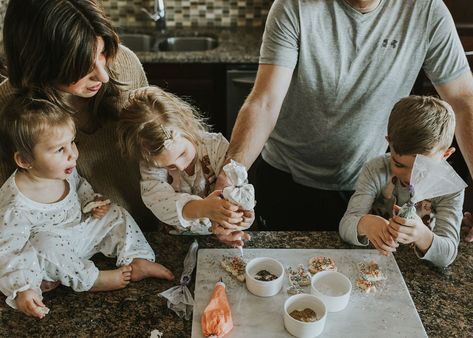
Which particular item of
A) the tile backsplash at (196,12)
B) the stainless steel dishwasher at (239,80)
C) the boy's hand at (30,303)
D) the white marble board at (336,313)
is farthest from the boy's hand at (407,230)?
the tile backsplash at (196,12)

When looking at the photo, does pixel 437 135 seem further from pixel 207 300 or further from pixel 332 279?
pixel 207 300

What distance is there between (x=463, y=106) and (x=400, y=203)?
1.30 ft

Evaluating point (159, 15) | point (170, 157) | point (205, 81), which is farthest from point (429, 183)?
point (159, 15)

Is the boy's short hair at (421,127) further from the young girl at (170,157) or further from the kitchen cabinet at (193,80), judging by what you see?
the kitchen cabinet at (193,80)

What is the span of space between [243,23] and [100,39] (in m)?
2.34

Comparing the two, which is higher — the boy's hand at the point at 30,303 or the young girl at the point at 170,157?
the young girl at the point at 170,157

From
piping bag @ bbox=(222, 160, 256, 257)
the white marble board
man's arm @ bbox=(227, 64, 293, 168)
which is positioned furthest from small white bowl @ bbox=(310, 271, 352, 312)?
man's arm @ bbox=(227, 64, 293, 168)

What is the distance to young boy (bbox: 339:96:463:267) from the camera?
1291mm

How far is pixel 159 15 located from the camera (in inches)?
132

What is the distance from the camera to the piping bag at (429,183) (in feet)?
3.88

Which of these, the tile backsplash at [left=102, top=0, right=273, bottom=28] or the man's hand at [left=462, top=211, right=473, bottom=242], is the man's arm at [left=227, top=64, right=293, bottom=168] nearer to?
the man's hand at [left=462, top=211, right=473, bottom=242]

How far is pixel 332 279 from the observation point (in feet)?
4.09

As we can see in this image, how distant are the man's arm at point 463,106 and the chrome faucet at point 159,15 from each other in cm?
213

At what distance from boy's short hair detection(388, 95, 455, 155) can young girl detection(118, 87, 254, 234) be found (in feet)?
Result: 1.67
